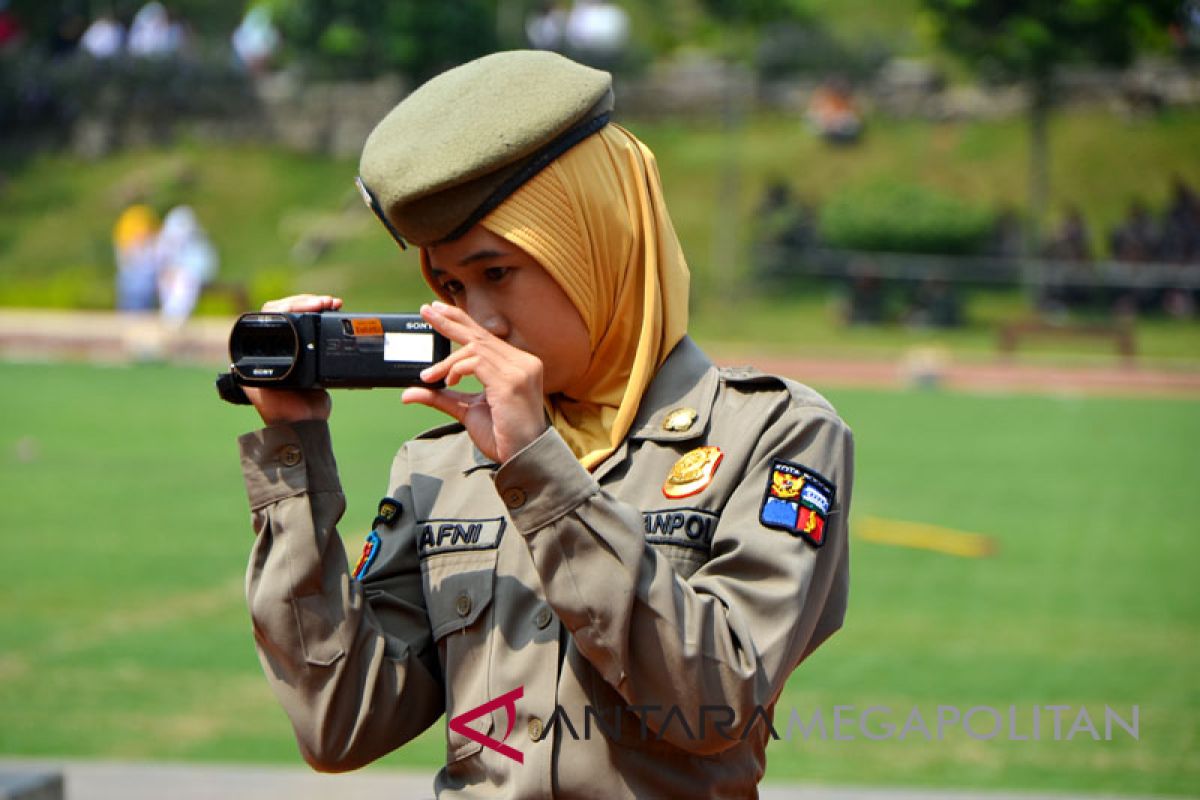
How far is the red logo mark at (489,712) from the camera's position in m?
2.01

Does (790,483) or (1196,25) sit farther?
(1196,25)

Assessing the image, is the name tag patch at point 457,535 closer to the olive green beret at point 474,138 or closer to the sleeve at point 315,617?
the sleeve at point 315,617

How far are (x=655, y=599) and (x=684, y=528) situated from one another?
185mm

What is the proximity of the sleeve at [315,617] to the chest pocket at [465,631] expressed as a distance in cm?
8

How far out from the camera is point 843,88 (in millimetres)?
33250

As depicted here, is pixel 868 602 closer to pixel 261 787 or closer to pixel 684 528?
pixel 261 787

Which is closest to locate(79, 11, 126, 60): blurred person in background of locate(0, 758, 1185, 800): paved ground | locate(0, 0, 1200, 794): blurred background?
locate(0, 0, 1200, 794): blurred background

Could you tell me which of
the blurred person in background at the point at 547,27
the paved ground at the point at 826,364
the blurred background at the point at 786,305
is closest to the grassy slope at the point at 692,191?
the blurred background at the point at 786,305

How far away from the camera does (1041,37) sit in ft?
100

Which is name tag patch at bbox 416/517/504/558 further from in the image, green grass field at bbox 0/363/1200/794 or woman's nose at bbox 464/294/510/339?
green grass field at bbox 0/363/1200/794

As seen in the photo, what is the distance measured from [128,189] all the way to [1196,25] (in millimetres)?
21526

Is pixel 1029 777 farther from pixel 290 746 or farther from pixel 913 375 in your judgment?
pixel 913 375

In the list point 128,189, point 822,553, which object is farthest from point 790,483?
point 128,189

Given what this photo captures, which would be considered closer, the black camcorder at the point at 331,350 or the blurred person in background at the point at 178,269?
the black camcorder at the point at 331,350
